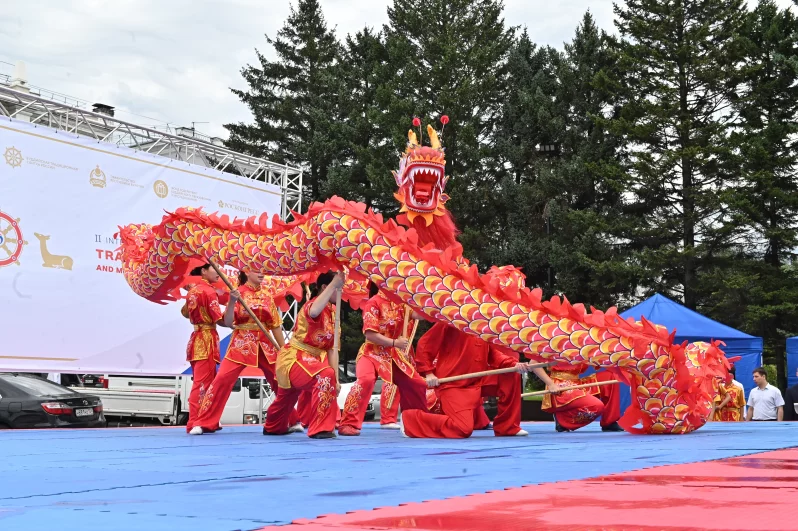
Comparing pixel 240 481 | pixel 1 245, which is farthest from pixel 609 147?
pixel 240 481

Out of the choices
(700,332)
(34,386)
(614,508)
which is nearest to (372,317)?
(34,386)

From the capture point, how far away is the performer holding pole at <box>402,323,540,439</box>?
738 cm

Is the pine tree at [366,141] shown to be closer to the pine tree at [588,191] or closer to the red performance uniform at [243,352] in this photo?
the pine tree at [588,191]

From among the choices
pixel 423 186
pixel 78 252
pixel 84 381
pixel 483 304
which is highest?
pixel 423 186

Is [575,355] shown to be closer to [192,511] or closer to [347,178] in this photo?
[192,511]

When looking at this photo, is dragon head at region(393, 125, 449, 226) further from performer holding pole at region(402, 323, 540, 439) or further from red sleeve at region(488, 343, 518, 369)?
red sleeve at region(488, 343, 518, 369)

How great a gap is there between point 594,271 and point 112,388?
1193 cm

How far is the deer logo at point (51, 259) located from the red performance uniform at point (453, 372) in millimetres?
5743

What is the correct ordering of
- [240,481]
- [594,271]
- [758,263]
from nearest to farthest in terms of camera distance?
[240,481] < [758,263] < [594,271]

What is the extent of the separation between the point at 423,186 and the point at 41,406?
15.7 ft

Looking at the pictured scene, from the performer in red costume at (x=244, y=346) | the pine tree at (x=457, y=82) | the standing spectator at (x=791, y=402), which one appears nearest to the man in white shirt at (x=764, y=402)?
the standing spectator at (x=791, y=402)

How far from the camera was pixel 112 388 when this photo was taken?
17.6 meters

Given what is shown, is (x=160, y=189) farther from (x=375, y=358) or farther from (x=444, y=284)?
(x=444, y=284)

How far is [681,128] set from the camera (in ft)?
72.1
